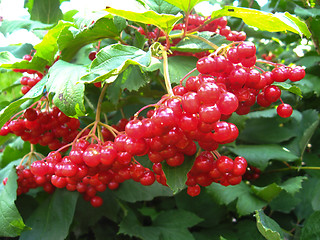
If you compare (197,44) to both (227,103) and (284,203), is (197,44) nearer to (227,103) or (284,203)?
(227,103)

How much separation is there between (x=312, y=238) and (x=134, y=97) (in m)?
0.93

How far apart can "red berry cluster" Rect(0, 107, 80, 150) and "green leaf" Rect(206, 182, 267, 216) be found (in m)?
0.65

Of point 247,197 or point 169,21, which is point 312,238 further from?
point 169,21

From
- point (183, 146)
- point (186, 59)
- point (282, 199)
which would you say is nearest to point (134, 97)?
point (186, 59)

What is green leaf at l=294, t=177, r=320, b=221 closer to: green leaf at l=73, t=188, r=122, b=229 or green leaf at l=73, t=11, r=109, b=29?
green leaf at l=73, t=188, r=122, b=229

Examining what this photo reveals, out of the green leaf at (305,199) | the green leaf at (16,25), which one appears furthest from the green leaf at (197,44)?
the green leaf at (305,199)

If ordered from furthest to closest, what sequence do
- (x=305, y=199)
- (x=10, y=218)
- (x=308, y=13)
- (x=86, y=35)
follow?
1. (x=305, y=199)
2. (x=308, y=13)
3. (x=10, y=218)
4. (x=86, y=35)

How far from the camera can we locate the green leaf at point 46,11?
1339mm

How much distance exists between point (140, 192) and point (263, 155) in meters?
0.61

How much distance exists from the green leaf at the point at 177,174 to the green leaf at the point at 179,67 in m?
0.28

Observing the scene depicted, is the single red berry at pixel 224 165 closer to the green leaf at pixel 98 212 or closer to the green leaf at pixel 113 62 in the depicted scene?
the green leaf at pixel 113 62

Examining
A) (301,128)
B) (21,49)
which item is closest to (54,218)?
(21,49)

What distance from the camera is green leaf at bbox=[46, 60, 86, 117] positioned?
0.75 meters

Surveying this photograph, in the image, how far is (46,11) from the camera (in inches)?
53.5
